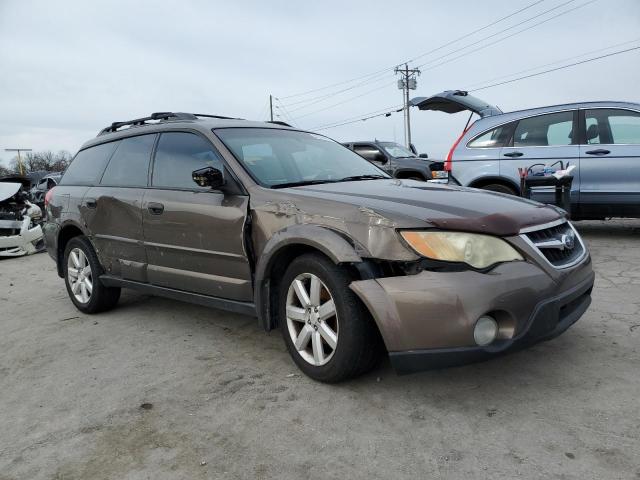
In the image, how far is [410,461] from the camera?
2070mm

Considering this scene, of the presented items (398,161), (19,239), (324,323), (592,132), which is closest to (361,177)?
(324,323)

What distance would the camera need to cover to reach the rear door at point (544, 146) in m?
6.43

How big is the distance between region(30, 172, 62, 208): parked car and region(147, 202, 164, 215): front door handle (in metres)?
10.1

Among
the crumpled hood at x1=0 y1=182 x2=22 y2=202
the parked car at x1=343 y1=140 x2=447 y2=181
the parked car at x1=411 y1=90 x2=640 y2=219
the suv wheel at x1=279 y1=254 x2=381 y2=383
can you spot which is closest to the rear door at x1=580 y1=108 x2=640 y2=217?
the parked car at x1=411 y1=90 x2=640 y2=219

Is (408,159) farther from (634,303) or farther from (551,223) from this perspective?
(551,223)

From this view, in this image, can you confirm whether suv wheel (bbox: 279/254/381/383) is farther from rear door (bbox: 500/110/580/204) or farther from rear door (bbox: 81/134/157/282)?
rear door (bbox: 500/110/580/204)

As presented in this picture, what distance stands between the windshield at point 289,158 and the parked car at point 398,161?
18.2 ft

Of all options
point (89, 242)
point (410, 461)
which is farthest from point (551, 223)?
point (89, 242)

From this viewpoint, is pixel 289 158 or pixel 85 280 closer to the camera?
pixel 289 158

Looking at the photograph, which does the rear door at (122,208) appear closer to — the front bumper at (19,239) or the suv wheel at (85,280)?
the suv wheel at (85,280)

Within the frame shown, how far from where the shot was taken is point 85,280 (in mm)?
4559

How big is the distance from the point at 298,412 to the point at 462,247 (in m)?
1.15

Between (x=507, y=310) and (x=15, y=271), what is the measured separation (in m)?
7.62

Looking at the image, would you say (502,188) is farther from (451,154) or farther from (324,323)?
(324,323)
